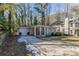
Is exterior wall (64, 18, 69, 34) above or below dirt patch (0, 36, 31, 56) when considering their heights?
above

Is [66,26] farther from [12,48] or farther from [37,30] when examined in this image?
[12,48]

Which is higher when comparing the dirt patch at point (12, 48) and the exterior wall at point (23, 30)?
the exterior wall at point (23, 30)

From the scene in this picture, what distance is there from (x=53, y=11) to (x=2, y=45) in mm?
590

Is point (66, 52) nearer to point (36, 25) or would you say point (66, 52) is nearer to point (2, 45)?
point (36, 25)

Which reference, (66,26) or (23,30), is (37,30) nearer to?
(23,30)

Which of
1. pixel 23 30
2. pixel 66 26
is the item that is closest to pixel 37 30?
pixel 23 30

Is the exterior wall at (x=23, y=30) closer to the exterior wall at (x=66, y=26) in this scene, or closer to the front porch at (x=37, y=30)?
the front porch at (x=37, y=30)

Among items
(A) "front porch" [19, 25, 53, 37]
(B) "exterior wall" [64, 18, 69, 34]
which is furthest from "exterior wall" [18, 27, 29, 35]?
(B) "exterior wall" [64, 18, 69, 34]

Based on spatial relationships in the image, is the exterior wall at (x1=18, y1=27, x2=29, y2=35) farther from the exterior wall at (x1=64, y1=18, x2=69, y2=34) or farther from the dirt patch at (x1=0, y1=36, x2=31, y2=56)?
the exterior wall at (x1=64, y1=18, x2=69, y2=34)

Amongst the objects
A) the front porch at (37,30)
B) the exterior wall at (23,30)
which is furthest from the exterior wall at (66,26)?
the exterior wall at (23,30)

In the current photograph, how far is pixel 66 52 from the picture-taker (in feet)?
6.90

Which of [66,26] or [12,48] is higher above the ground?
[66,26]

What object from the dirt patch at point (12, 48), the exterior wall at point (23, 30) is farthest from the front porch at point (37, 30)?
the dirt patch at point (12, 48)

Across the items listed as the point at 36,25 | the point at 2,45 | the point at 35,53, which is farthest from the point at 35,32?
the point at 2,45
